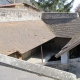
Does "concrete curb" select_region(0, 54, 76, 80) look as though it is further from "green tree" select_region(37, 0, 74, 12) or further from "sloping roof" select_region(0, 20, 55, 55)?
"green tree" select_region(37, 0, 74, 12)

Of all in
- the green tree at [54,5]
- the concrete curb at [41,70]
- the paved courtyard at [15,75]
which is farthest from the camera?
the green tree at [54,5]

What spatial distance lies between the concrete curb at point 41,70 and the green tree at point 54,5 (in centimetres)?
3359

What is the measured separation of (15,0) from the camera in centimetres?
3422

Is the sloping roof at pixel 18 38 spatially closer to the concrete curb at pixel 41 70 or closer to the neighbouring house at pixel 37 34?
the neighbouring house at pixel 37 34

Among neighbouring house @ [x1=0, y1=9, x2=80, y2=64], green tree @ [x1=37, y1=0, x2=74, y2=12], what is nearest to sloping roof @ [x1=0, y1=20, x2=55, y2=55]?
neighbouring house @ [x1=0, y1=9, x2=80, y2=64]

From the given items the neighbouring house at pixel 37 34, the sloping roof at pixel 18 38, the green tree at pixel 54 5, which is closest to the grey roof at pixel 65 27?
the neighbouring house at pixel 37 34

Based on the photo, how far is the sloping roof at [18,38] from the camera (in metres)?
9.15

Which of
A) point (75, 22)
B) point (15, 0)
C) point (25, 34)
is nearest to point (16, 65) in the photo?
point (25, 34)

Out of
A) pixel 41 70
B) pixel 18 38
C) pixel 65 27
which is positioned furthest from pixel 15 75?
pixel 65 27

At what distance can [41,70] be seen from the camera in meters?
3.45

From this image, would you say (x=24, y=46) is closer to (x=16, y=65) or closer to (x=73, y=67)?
(x=73, y=67)

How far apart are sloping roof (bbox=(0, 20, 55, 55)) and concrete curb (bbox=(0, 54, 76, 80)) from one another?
182 inches

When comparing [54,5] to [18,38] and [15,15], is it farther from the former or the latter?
[18,38]

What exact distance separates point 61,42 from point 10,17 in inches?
256
